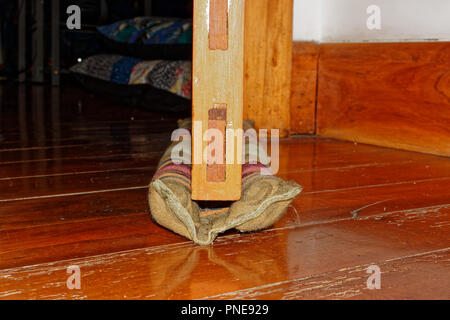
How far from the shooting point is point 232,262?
0.58 m

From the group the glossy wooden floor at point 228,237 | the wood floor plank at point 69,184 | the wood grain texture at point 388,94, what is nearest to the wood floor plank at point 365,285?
the glossy wooden floor at point 228,237

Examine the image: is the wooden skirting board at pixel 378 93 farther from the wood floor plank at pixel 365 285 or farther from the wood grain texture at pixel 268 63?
the wood floor plank at pixel 365 285

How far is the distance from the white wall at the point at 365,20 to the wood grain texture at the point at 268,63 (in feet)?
0.37

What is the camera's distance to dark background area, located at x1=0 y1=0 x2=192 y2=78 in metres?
4.19

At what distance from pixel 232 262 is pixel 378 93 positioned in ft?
3.36

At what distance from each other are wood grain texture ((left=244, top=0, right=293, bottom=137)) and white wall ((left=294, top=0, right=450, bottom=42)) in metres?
0.11

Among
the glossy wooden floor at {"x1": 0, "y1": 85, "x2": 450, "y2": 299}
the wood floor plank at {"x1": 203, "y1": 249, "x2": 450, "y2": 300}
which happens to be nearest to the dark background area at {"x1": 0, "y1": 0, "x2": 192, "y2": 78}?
the glossy wooden floor at {"x1": 0, "y1": 85, "x2": 450, "y2": 299}

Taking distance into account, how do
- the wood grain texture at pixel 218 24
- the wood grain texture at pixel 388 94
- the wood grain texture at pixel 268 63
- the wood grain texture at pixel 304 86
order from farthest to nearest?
the wood grain texture at pixel 304 86
the wood grain texture at pixel 268 63
the wood grain texture at pixel 388 94
the wood grain texture at pixel 218 24

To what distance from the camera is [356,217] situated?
0.77 metres

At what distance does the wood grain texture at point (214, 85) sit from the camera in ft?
2.00

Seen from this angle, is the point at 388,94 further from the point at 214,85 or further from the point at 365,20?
the point at 214,85

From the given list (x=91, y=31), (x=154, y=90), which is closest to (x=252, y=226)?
(x=154, y=90)

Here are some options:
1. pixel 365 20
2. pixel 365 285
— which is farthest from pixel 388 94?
pixel 365 285

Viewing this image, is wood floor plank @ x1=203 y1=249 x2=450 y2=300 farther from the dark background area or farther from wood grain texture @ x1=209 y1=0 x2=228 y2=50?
the dark background area
